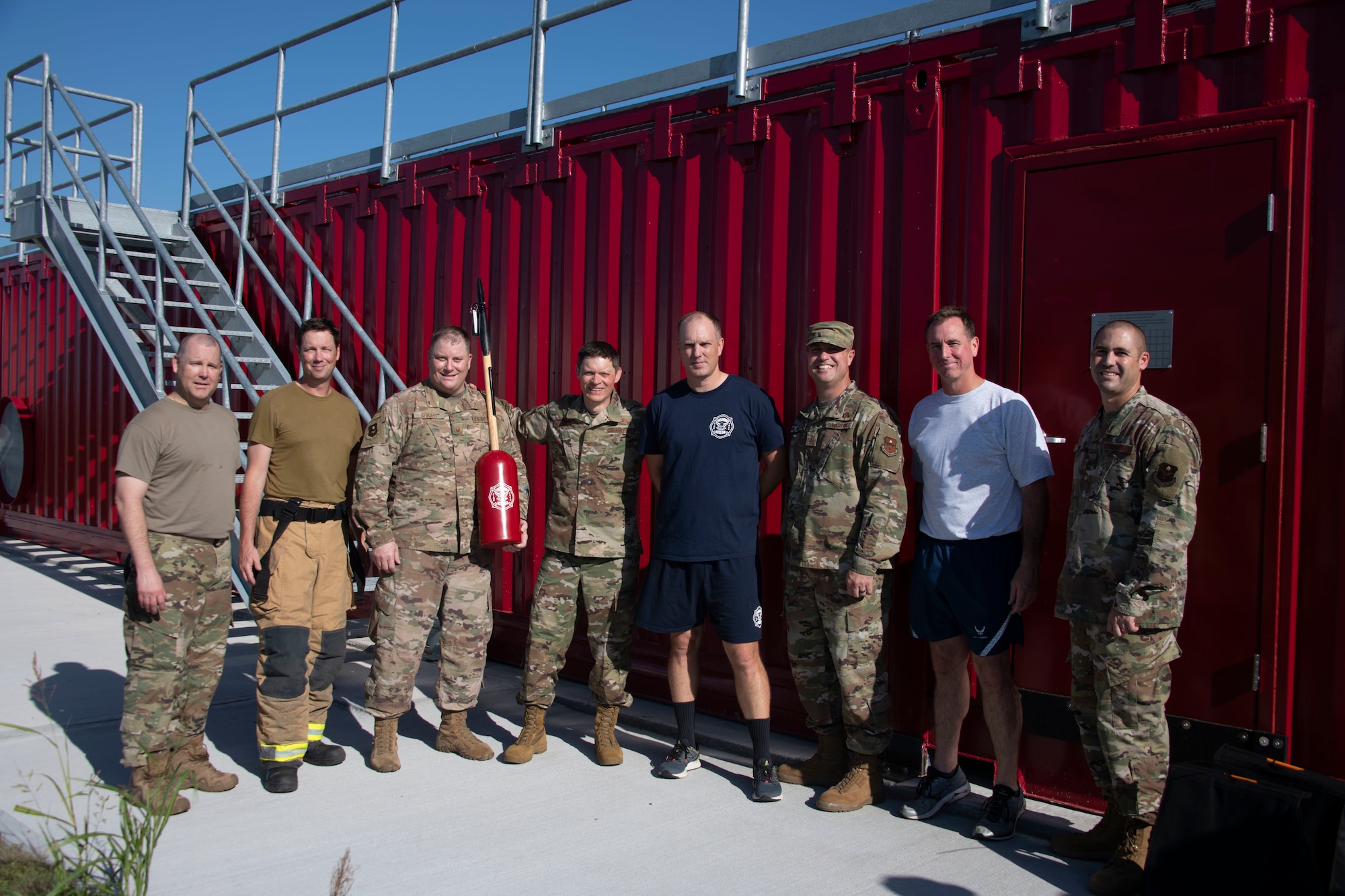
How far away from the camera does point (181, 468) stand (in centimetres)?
374

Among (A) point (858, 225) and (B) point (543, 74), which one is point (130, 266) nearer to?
(B) point (543, 74)

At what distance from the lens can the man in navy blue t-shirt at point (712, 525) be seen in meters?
3.96

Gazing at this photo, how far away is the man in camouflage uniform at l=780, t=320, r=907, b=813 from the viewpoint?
3.71 m

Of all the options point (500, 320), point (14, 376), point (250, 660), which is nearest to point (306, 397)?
point (500, 320)

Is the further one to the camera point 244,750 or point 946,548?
point 244,750

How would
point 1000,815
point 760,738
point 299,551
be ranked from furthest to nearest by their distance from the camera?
point 299,551, point 760,738, point 1000,815

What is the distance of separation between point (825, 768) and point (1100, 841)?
1.09m

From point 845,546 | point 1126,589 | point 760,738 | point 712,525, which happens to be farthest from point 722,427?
point 1126,589

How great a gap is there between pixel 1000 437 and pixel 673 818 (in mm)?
1871

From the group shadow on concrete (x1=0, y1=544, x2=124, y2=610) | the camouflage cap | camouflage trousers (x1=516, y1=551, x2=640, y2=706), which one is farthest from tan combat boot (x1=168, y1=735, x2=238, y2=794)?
shadow on concrete (x1=0, y1=544, x2=124, y2=610)

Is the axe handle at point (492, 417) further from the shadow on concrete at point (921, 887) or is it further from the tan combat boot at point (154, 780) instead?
the shadow on concrete at point (921, 887)

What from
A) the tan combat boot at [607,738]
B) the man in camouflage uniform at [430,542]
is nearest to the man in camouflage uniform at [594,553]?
the tan combat boot at [607,738]

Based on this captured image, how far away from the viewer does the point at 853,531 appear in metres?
3.78

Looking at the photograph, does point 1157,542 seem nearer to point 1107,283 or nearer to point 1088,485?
point 1088,485
